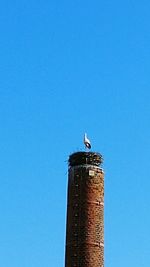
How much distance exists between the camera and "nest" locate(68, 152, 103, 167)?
1730 inches

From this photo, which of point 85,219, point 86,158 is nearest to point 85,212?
point 85,219

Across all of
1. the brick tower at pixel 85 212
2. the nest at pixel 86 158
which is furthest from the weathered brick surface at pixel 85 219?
the nest at pixel 86 158

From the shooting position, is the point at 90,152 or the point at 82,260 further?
the point at 90,152

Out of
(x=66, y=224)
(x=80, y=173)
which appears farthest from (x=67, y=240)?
(x=80, y=173)

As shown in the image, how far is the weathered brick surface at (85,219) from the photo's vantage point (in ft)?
137

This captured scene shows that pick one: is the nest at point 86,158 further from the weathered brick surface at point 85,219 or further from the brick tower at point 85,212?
the weathered brick surface at point 85,219

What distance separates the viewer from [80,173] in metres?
43.6

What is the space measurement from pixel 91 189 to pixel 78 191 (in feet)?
2.76

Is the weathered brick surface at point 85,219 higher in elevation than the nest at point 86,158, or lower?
lower

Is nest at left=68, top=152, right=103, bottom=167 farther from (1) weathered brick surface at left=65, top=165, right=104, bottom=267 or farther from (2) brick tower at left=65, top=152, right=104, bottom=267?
(1) weathered brick surface at left=65, top=165, right=104, bottom=267

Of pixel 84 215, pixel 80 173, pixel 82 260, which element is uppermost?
pixel 80 173

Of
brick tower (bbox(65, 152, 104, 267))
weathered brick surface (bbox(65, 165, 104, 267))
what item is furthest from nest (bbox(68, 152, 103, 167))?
weathered brick surface (bbox(65, 165, 104, 267))

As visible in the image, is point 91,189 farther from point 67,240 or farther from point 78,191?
point 67,240

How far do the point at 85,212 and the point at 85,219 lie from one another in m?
0.44
